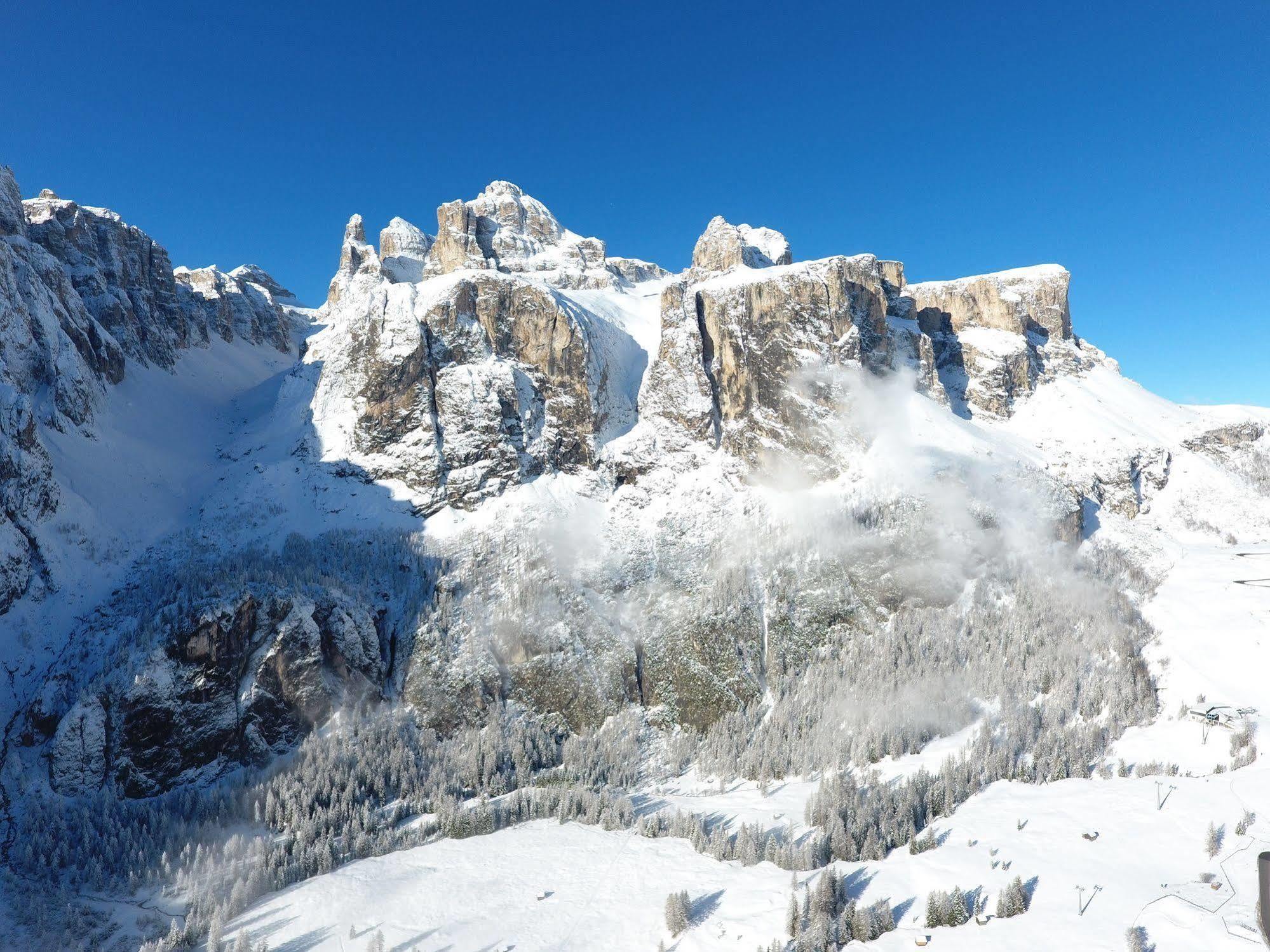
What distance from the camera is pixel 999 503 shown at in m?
114

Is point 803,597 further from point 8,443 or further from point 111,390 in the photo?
point 111,390

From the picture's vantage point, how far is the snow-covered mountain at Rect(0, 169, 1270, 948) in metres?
80.9

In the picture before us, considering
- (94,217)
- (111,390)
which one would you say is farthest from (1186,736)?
(94,217)

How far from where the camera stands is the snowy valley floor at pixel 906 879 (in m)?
47.6

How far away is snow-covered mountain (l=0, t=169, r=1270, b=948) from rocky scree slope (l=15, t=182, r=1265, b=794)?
2.00ft

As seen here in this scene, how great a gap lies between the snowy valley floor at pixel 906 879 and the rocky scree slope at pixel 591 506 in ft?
105

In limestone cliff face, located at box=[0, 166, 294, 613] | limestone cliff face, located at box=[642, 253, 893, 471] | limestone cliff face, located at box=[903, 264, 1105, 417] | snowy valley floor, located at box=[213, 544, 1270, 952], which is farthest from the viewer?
limestone cliff face, located at box=[903, 264, 1105, 417]

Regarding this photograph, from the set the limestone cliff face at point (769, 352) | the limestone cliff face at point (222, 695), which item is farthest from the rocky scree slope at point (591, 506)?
the limestone cliff face at point (769, 352)

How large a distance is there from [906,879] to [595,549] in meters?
73.7

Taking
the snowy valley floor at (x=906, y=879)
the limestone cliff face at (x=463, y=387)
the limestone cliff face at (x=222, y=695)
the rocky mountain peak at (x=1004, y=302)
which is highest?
the rocky mountain peak at (x=1004, y=302)

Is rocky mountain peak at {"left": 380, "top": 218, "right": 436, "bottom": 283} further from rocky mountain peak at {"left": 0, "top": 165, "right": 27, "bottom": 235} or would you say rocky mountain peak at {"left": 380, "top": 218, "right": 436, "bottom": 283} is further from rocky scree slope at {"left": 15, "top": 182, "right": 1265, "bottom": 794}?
rocky mountain peak at {"left": 0, "top": 165, "right": 27, "bottom": 235}

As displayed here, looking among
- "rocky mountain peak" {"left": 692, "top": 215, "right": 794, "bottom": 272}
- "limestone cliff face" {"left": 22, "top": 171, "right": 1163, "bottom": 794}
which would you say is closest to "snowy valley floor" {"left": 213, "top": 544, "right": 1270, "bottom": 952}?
"limestone cliff face" {"left": 22, "top": 171, "right": 1163, "bottom": 794}

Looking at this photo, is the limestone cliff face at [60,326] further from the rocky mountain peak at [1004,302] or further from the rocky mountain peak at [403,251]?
the rocky mountain peak at [1004,302]

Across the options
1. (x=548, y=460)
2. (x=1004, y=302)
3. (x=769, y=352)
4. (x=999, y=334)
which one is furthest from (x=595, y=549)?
(x=1004, y=302)
